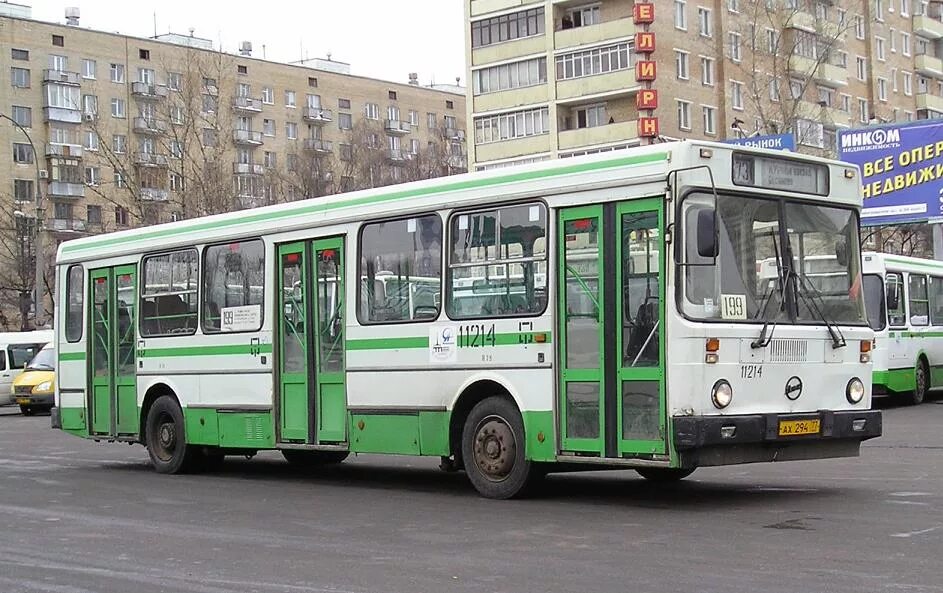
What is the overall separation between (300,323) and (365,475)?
2.30 metres

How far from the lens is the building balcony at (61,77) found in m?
91.8

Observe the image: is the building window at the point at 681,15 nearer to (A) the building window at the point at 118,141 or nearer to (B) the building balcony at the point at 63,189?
(A) the building window at the point at 118,141

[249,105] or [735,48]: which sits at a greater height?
[249,105]

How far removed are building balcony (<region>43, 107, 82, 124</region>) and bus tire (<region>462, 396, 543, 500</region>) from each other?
8130 centimetres

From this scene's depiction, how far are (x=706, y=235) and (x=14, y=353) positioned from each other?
3538 centimetres

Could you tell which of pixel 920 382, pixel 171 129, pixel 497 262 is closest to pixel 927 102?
pixel 171 129

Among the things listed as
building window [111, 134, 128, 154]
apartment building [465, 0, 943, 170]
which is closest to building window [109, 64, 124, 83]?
building window [111, 134, 128, 154]

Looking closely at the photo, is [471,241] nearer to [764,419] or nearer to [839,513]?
[764,419]

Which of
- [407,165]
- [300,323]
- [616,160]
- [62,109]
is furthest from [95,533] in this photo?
[62,109]

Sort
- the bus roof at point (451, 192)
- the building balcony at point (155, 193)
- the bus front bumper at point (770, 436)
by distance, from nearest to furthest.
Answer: the bus front bumper at point (770, 436) → the bus roof at point (451, 192) → the building balcony at point (155, 193)

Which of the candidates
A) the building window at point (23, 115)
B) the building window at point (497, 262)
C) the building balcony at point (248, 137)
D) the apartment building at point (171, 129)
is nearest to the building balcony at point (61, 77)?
the apartment building at point (171, 129)

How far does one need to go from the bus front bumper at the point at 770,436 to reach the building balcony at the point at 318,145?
87.8 metres

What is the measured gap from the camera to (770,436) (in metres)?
12.1

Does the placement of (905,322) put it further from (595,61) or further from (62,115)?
(62,115)
